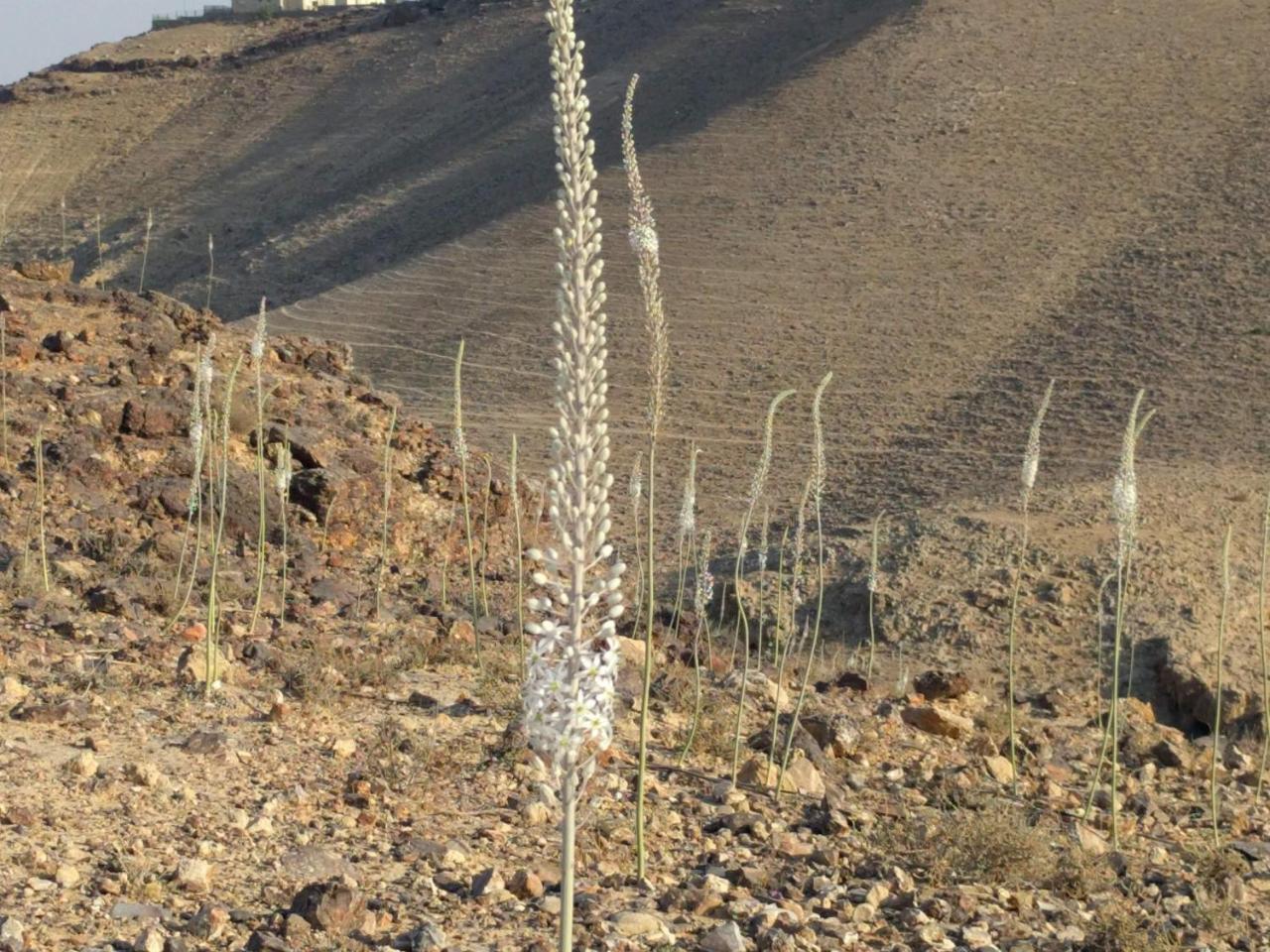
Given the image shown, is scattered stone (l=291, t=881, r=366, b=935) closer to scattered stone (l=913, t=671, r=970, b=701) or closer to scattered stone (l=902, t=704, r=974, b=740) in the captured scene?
scattered stone (l=902, t=704, r=974, b=740)

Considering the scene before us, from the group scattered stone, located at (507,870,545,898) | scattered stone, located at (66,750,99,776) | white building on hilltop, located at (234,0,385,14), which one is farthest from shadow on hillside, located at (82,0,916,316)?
scattered stone, located at (507,870,545,898)

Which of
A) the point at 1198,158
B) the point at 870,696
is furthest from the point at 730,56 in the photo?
the point at 870,696

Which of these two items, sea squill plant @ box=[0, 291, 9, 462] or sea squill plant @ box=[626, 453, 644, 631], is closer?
sea squill plant @ box=[626, 453, 644, 631]

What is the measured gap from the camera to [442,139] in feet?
129

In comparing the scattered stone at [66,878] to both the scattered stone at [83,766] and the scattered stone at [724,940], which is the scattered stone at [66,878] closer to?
the scattered stone at [83,766]

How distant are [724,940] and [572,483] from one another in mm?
2286

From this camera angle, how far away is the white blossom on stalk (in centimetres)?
280

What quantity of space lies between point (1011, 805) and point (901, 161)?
2232 centimetres

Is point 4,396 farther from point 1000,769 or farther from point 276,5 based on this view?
point 276,5

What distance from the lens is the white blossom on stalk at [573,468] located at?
9.18 ft

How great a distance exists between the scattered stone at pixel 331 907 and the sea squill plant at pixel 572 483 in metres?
1.82

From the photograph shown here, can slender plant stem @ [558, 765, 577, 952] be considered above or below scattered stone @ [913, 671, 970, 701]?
above

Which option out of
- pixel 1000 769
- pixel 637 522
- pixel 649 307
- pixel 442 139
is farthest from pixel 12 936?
pixel 442 139

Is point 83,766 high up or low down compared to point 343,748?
up
